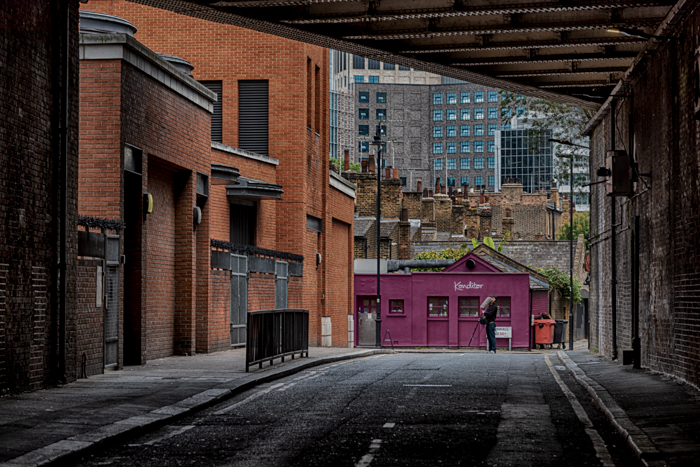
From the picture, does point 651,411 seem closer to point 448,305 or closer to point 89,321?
point 89,321

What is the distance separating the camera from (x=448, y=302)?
46250mm

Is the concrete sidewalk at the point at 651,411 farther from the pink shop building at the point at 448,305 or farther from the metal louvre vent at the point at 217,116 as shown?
the pink shop building at the point at 448,305

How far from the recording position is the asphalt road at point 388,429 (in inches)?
333

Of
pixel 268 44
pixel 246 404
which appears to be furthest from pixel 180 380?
pixel 268 44

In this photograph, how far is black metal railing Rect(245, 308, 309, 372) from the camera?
55.8 ft

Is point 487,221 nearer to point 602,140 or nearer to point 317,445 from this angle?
point 602,140

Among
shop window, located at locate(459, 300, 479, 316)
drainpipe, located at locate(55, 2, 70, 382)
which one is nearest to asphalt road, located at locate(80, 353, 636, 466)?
drainpipe, located at locate(55, 2, 70, 382)

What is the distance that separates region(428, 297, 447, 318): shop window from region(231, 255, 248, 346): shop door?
21250 mm

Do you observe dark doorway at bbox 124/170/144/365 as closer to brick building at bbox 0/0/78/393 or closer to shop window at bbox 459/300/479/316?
brick building at bbox 0/0/78/393

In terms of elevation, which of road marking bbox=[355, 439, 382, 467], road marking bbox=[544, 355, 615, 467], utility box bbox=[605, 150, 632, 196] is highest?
utility box bbox=[605, 150, 632, 196]

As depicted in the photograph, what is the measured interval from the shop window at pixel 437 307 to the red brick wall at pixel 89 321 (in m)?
31.7

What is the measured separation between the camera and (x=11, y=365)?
40.3 ft

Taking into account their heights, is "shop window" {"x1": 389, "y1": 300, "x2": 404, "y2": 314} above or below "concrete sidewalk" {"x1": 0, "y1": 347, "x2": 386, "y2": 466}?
above

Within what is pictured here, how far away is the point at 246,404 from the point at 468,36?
9.55m
